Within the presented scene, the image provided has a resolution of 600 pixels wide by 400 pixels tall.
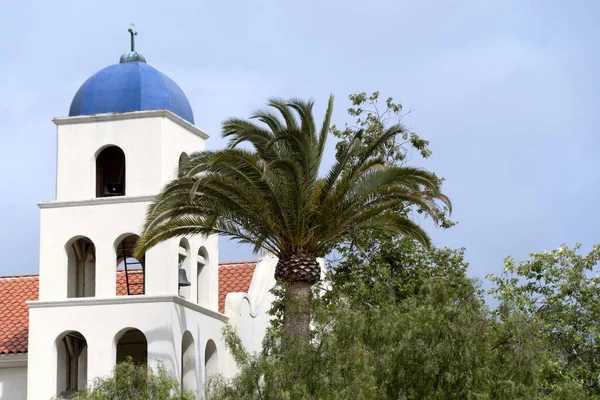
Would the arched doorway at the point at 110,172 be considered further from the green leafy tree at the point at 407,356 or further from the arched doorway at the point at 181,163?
the green leafy tree at the point at 407,356

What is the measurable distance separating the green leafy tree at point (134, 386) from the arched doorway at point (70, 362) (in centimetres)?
440

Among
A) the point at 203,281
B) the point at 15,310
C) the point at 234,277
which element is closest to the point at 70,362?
the point at 203,281

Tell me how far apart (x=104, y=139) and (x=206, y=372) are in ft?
19.3

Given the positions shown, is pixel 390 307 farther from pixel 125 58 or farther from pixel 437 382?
pixel 125 58

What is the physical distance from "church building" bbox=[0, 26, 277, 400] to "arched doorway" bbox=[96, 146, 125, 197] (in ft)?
0.08

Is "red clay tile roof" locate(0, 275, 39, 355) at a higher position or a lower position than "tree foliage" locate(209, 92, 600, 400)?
higher

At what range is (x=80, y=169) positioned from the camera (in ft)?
102

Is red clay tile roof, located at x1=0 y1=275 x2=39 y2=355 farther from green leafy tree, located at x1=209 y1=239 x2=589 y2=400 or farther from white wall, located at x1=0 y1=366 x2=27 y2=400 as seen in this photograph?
green leafy tree, located at x1=209 y1=239 x2=589 y2=400

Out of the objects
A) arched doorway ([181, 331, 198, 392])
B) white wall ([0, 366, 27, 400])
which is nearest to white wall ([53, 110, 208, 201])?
arched doorway ([181, 331, 198, 392])

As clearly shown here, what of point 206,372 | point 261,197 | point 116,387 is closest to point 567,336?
point 206,372

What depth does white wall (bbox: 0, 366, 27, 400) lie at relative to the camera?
3219 cm

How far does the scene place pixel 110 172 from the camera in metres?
32.5

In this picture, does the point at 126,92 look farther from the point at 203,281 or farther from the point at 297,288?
the point at 297,288

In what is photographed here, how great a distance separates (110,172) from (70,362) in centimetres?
443
